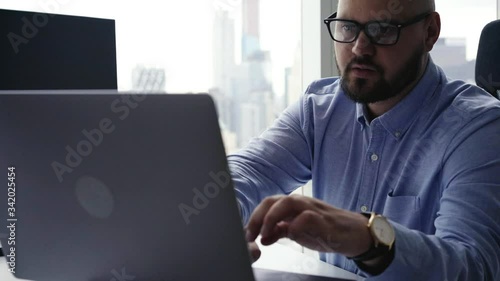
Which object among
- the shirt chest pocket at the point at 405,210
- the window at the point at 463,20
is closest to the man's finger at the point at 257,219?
the shirt chest pocket at the point at 405,210

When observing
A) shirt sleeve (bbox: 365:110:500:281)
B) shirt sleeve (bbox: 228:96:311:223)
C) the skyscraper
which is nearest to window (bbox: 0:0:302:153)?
the skyscraper

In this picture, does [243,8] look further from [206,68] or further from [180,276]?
[180,276]

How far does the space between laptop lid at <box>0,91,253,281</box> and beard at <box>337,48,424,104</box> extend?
0.77 metres

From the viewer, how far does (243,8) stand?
241cm

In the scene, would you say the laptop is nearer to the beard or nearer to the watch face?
the watch face

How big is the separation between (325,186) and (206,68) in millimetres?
928

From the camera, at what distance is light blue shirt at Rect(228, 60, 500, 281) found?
102 centimetres

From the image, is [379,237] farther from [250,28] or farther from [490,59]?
[250,28]

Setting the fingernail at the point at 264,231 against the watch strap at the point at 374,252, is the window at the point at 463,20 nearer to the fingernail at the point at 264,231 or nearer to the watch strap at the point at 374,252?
the watch strap at the point at 374,252

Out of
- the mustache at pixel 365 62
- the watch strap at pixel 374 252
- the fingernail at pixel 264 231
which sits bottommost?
the watch strap at pixel 374 252

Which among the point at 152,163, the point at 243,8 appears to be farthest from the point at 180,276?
the point at 243,8

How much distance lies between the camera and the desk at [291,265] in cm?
107

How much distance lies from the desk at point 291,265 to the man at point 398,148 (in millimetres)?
36

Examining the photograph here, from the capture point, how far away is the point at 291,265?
43.6 inches
